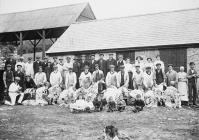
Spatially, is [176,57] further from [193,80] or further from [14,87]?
[14,87]

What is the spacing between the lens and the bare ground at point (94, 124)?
7.41 metres

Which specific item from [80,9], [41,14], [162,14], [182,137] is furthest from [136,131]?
[41,14]

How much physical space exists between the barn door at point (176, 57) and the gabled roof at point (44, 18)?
1036cm

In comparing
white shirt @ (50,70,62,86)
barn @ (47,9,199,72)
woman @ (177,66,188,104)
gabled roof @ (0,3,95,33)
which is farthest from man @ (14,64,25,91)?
gabled roof @ (0,3,95,33)

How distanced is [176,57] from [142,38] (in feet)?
7.97

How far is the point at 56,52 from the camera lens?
20.3 m

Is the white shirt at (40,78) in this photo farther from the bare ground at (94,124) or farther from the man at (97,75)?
the bare ground at (94,124)

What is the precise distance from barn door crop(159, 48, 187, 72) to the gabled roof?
10365mm

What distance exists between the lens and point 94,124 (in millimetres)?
8789

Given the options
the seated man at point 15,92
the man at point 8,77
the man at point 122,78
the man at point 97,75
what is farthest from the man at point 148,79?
Answer: the man at point 8,77

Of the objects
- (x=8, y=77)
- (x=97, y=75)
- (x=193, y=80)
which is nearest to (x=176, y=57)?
(x=193, y=80)

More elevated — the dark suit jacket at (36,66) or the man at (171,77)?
the dark suit jacket at (36,66)

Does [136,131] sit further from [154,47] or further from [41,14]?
[41,14]

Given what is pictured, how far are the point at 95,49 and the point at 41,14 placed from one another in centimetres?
1134
